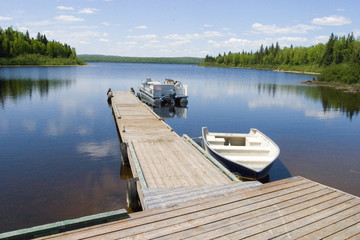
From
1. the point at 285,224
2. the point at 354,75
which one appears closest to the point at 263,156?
the point at 285,224

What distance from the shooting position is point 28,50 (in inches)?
4250

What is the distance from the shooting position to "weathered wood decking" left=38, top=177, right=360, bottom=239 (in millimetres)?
4996

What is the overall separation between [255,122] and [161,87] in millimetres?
10987

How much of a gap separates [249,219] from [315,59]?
12633 cm

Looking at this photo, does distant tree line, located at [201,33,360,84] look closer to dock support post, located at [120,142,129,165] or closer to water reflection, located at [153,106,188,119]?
water reflection, located at [153,106,188,119]

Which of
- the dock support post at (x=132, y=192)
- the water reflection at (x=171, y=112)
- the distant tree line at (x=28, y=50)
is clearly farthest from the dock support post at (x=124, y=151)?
the distant tree line at (x=28, y=50)

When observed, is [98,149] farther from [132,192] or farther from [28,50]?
[28,50]

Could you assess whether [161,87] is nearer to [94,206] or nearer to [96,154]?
[96,154]

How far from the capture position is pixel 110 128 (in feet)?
59.9

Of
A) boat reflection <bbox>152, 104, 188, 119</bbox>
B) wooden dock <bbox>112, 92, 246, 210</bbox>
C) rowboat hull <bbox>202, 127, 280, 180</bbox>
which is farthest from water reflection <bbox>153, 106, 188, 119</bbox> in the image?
rowboat hull <bbox>202, 127, 280, 180</bbox>

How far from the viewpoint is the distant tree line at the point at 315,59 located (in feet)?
187

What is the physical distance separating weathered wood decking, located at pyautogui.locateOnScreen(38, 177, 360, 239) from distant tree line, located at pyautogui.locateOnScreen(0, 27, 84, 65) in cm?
10298

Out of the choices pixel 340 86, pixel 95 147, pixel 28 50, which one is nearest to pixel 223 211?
pixel 95 147

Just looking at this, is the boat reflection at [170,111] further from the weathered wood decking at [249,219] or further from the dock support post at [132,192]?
the weathered wood decking at [249,219]
